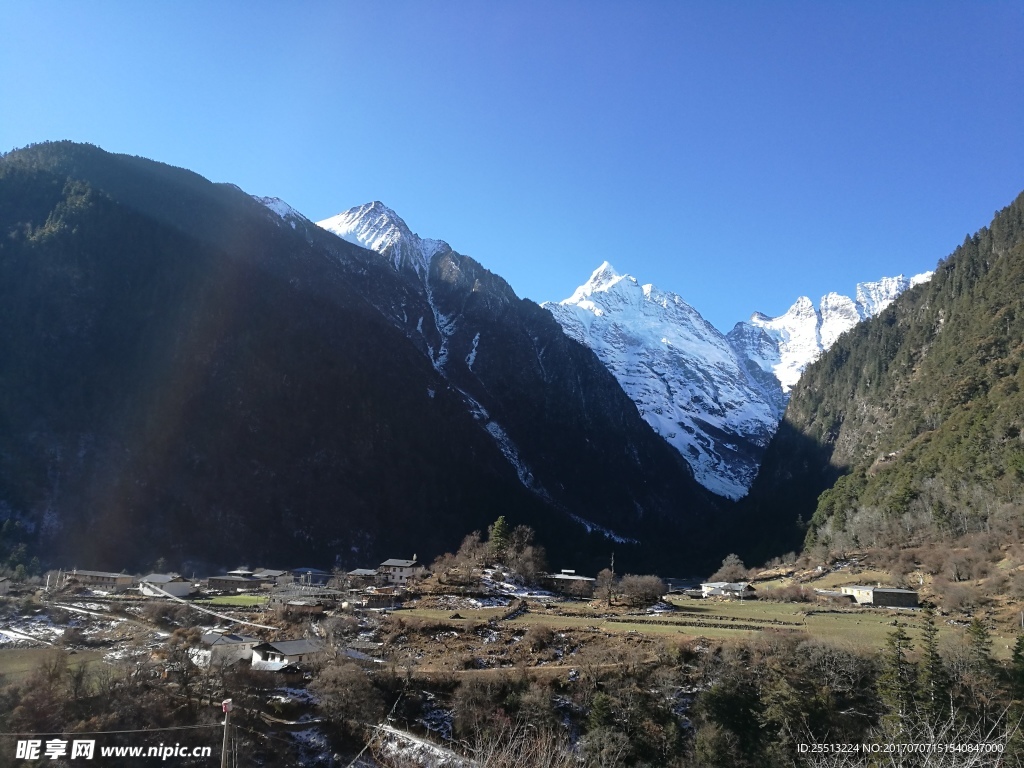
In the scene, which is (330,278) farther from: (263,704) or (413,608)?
(263,704)

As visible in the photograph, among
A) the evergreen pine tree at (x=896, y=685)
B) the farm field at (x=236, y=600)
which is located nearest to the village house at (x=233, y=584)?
the farm field at (x=236, y=600)

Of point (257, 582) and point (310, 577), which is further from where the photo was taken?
point (310, 577)

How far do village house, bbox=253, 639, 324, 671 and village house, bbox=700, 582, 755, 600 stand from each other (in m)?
55.0

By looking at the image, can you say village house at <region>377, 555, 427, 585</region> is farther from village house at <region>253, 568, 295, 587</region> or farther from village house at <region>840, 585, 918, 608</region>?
village house at <region>840, 585, 918, 608</region>

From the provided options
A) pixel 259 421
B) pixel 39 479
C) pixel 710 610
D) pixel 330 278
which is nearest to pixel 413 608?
pixel 710 610

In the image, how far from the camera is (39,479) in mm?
98875

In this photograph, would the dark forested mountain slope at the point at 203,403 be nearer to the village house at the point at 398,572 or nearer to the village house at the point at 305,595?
the village house at the point at 398,572

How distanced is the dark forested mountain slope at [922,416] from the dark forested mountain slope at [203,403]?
50.4 meters

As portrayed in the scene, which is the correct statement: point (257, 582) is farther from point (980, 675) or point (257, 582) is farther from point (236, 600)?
point (980, 675)

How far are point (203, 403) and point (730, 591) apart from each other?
345 feet

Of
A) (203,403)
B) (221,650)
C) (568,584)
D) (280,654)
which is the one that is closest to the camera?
(221,650)

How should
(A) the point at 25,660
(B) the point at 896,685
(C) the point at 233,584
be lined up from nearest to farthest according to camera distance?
(B) the point at 896,685 → (A) the point at 25,660 → (C) the point at 233,584

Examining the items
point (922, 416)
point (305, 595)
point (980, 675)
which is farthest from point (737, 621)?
point (922, 416)

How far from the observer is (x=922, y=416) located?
10869 centimetres
